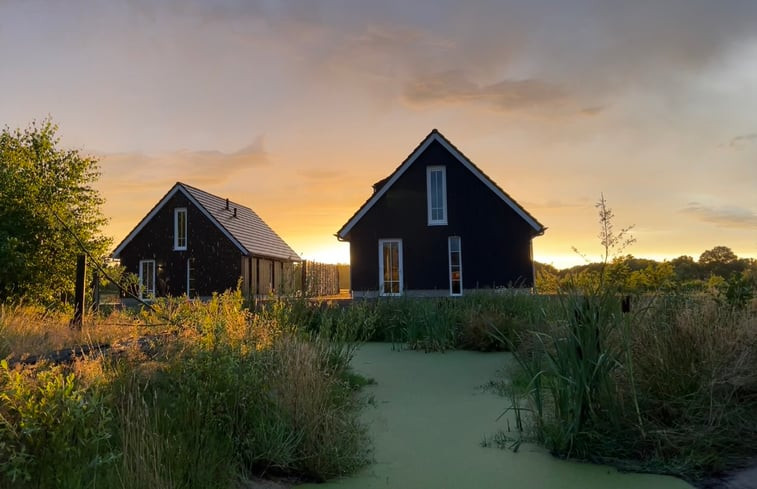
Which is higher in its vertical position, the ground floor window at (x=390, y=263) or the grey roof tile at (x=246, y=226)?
the grey roof tile at (x=246, y=226)

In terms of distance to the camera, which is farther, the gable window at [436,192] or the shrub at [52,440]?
the gable window at [436,192]

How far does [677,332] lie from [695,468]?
0.99 m

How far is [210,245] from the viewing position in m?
21.1

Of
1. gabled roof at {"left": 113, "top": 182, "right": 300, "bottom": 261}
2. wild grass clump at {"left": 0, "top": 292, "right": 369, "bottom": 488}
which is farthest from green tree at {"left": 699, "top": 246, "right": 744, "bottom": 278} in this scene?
gabled roof at {"left": 113, "top": 182, "right": 300, "bottom": 261}

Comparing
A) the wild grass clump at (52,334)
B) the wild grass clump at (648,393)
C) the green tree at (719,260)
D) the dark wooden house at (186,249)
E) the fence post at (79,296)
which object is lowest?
the wild grass clump at (648,393)

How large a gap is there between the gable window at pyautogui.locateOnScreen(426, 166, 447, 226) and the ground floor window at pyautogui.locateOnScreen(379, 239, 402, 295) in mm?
1311

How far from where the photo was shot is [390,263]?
52.0 ft

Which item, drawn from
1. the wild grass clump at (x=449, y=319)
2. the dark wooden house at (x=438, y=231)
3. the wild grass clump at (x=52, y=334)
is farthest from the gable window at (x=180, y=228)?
the wild grass clump at (x=52, y=334)

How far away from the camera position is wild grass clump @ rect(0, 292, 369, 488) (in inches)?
96.2

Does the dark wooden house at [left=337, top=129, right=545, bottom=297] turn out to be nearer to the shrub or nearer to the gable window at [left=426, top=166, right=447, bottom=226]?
the gable window at [left=426, top=166, right=447, bottom=226]

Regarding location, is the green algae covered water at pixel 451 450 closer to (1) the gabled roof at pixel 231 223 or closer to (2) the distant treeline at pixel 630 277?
Result: (2) the distant treeline at pixel 630 277

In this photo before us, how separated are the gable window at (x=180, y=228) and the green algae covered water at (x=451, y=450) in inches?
652

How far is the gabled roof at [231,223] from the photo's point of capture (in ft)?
69.1

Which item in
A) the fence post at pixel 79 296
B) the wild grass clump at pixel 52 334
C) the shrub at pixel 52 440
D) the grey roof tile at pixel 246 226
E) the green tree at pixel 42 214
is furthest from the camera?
the grey roof tile at pixel 246 226
